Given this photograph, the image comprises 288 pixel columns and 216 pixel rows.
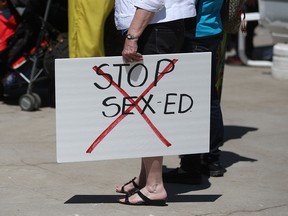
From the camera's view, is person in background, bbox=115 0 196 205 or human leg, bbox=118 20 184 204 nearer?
person in background, bbox=115 0 196 205

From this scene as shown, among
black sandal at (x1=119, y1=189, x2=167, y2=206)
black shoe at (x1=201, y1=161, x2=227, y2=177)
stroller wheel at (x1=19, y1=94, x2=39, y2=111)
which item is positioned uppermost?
black sandal at (x1=119, y1=189, x2=167, y2=206)

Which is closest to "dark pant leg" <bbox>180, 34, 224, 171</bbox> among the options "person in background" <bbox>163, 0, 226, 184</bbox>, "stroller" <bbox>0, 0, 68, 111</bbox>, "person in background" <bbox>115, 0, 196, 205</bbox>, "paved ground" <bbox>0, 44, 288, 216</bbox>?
"person in background" <bbox>163, 0, 226, 184</bbox>

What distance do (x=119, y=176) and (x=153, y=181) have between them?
2.66 ft

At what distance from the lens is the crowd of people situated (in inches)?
192

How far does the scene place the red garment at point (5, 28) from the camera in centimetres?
817

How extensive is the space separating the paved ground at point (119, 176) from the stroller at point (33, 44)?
1.01ft

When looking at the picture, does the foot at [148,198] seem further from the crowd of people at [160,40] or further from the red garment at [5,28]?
the red garment at [5,28]

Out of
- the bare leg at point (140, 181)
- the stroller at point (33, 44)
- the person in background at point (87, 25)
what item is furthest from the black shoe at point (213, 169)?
the stroller at point (33, 44)

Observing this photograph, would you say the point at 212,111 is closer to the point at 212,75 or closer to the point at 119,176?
the point at 212,75

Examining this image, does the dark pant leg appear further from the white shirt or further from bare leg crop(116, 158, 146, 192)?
the white shirt

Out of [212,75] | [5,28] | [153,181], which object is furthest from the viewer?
[5,28]

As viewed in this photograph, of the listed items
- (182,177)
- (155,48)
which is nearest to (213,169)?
(182,177)

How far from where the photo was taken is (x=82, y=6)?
729 cm

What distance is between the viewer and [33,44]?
8.27 m
